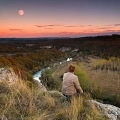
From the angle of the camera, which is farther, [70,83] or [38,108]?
[70,83]

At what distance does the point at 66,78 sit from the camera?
7750 mm

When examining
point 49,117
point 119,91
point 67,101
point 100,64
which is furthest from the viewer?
point 100,64

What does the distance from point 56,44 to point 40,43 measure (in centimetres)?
1531

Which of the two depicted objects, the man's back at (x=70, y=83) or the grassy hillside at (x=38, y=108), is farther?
the man's back at (x=70, y=83)

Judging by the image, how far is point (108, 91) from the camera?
37.6m

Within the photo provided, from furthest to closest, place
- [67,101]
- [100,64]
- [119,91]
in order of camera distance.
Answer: [100,64], [119,91], [67,101]

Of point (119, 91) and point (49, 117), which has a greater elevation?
point (49, 117)

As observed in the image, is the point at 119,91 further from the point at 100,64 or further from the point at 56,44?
the point at 56,44


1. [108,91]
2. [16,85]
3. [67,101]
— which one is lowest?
[108,91]

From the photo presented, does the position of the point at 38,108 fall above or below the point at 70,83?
below

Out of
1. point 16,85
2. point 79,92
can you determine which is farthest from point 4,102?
point 79,92

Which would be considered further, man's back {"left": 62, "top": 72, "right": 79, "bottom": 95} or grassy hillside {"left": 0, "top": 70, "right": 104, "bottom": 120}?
man's back {"left": 62, "top": 72, "right": 79, "bottom": 95}

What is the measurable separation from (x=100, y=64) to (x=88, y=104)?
194 ft

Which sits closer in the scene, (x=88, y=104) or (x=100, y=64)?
(x=88, y=104)
